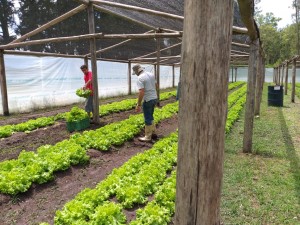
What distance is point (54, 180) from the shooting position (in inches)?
189

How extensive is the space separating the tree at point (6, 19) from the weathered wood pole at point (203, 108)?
32.9 ft

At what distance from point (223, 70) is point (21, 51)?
11244mm

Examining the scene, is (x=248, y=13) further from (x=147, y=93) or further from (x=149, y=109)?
(x=149, y=109)

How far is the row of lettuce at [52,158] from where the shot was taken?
4.26 metres

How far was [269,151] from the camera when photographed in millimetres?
6320

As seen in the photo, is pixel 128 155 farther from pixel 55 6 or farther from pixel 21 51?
pixel 21 51

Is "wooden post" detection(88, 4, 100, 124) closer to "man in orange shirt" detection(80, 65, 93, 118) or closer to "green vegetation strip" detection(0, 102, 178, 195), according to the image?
"man in orange shirt" detection(80, 65, 93, 118)

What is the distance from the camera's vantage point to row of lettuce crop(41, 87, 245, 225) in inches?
133

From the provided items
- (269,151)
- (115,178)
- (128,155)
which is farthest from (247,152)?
(115,178)

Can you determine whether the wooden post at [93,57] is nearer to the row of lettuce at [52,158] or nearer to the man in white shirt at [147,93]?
the row of lettuce at [52,158]

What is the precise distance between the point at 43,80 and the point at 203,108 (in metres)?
12.4

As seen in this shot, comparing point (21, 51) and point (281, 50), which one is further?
point (281, 50)

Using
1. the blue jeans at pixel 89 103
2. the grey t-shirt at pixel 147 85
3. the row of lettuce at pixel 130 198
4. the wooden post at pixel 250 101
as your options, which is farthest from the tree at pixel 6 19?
the wooden post at pixel 250 101

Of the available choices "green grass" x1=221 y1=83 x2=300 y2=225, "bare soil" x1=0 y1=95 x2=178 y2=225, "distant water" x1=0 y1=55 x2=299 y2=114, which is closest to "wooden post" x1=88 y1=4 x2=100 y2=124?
"bare soil" x1=0 y1=95 x2=178 y2=225
